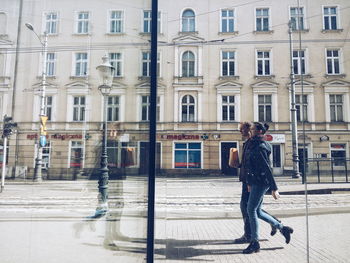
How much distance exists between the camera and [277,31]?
7.72ft

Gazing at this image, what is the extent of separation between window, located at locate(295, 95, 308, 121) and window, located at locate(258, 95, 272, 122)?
25 cm

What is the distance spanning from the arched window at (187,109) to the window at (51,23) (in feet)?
4.02

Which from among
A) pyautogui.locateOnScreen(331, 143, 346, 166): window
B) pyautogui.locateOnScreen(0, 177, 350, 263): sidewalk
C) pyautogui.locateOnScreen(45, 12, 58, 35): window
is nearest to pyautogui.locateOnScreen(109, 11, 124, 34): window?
pyautogui.locateOnScreen(45, 12, 58, 35): window

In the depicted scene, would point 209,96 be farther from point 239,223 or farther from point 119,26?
point 239,223

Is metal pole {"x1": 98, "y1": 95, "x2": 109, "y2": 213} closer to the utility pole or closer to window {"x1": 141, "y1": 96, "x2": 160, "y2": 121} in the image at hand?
window {"x1": 141, "y1": 96, "x2": 160, "y2": 121}

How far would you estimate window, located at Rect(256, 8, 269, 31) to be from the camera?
237 centimetres

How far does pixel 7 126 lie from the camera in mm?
1932

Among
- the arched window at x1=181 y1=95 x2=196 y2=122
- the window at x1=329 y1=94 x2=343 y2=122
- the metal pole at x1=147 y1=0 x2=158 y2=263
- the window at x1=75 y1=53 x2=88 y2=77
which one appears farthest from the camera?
the arched window at x1=181 y1=95 x2=196 y2=122

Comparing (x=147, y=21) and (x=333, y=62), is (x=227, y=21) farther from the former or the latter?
(x=333, y=62)

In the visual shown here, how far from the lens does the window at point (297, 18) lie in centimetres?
237

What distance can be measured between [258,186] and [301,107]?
2.96 feet

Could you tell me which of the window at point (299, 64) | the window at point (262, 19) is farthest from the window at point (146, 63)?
the window at point (299, 64)

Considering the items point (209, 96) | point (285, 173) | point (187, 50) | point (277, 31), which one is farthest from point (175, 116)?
point (277, 31)

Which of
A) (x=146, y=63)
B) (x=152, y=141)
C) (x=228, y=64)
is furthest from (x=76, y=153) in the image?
(x=228, y=64)
